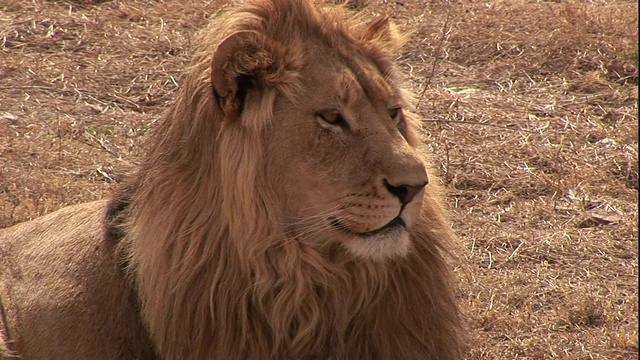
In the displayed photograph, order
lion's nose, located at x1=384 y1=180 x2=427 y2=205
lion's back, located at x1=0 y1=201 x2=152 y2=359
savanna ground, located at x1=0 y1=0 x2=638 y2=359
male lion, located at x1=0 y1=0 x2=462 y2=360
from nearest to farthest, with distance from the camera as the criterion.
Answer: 1. lion's nose, located at x1=384 y1=180 x2=427 y2=205
2. male lion, located at x1=0 y1=0 x2=462 y2=360
3. lion's back, located at x1=0 y1=201 x2=152 y2=359
4. savanna ground, located at x1=0 y1=0 x2=638 y2=359

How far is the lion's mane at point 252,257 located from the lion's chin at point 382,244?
14cm

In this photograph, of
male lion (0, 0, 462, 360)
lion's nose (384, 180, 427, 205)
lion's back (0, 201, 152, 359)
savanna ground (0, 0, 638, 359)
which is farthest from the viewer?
savanna ground (0, 0, 638, 359)

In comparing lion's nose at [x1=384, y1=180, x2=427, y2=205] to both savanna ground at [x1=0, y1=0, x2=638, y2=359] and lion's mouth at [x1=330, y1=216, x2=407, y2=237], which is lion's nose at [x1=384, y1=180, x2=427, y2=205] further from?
savanna ground at [x1=0, y1=0, x2=638, y2=359]

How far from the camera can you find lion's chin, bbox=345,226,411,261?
127 inches

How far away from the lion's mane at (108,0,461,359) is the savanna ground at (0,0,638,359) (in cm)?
65

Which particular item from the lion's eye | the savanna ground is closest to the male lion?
the lion's eye

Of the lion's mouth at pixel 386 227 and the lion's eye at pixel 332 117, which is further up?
the lion's eye at pixel 332 117

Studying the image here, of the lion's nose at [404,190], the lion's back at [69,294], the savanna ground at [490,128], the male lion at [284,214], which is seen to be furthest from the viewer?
the savanna ground at [490,128]

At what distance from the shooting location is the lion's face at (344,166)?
3199 millimetres

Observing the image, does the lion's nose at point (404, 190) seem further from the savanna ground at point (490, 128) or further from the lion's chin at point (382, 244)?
the savanna ground at point (490, 128)

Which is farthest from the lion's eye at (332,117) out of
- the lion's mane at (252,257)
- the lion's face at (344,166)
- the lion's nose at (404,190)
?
the lion's nose at (404,190)

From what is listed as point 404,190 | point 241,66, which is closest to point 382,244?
point 404,190

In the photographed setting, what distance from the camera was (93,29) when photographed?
8.05 meters

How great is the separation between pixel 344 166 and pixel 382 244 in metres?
0.26
